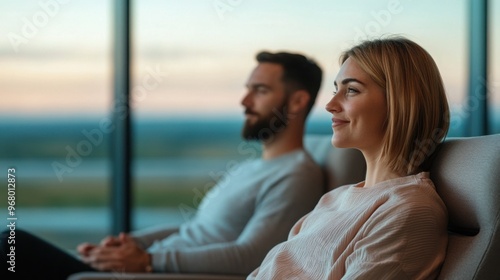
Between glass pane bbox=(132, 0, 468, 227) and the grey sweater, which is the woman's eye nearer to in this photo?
the grey sweater

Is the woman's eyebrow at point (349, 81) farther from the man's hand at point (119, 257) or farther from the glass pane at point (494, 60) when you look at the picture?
the glass pane at point (494, 60)

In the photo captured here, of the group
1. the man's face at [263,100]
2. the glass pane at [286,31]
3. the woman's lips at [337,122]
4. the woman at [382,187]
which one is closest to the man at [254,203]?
the man's face at [263,100]

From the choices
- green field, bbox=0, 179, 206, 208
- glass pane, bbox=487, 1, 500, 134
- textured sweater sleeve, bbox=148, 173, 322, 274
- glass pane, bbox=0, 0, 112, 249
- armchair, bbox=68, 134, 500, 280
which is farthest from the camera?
green field, bbox=0, 179, 206, 208

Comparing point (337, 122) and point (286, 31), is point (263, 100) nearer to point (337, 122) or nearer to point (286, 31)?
point (337, 122)

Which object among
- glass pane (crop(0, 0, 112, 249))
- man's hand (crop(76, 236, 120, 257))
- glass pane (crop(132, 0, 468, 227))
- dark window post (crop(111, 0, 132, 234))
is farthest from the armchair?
dark window post (crop(111, 0, 132, 234))

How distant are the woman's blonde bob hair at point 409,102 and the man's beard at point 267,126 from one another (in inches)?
→ 40.4

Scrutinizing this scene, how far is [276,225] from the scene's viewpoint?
247 cm

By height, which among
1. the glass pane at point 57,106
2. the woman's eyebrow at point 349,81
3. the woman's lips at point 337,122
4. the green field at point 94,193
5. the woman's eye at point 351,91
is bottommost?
the green field at point 94,193

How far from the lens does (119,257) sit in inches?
99.1

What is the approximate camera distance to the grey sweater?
Answer: 243cm

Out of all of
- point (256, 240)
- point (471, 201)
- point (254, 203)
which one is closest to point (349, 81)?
point (471, 201)

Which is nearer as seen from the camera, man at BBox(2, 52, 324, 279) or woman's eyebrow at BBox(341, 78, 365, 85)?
woman's eyebrow at BBox(341, 78, 365, 85)

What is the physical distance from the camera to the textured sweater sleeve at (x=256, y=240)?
2.42 m

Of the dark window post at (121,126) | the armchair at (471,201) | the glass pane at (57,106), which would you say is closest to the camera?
the armchair at (471,201)
